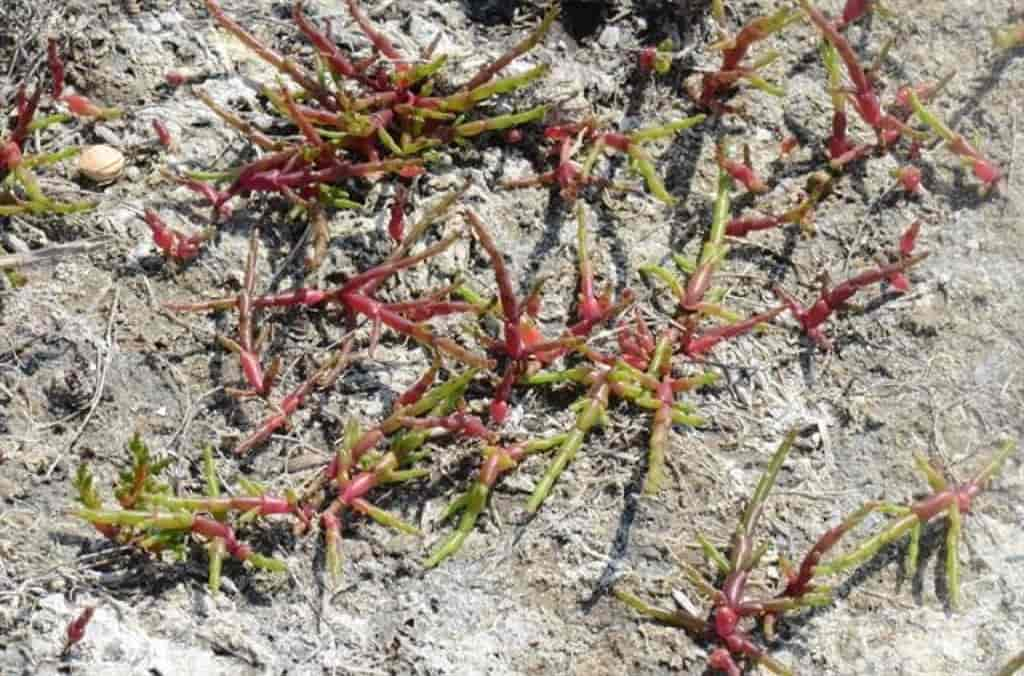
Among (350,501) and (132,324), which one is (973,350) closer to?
(350,501)

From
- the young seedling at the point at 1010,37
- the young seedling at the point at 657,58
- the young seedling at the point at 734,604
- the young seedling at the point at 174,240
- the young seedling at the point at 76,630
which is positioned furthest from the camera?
the young seedling at the point at 1010,37

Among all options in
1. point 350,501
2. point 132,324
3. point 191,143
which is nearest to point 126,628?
point 350,501

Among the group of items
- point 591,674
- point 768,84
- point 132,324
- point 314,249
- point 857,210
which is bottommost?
point 591,674

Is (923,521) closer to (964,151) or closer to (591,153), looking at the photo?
(964,151)

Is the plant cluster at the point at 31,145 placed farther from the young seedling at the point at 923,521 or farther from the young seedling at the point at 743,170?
the young seedling at the point at 923,521

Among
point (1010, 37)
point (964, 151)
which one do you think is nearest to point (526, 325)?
point (964, 151)

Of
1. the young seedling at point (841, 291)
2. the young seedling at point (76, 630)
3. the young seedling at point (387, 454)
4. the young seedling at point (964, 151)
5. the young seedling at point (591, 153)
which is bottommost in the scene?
the young seedling at point (76, 630)

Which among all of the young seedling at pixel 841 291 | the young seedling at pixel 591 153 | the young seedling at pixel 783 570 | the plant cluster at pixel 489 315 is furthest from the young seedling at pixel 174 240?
the young seedling at pixel 841 291
